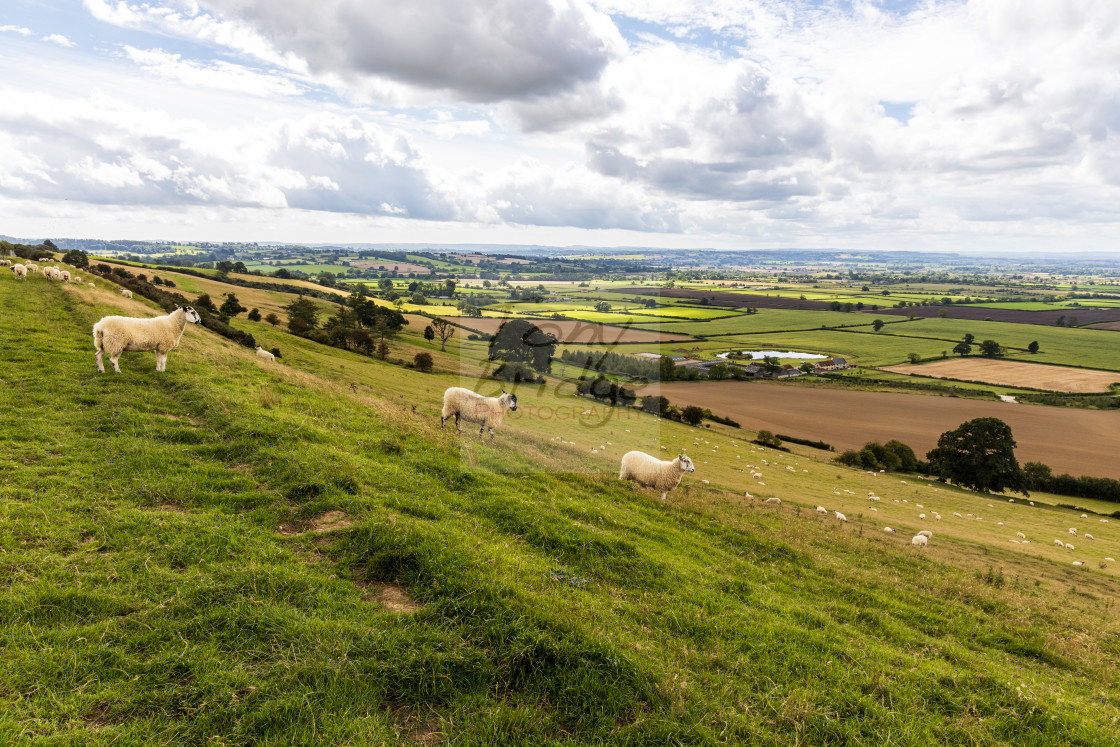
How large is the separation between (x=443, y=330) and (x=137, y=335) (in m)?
61.7

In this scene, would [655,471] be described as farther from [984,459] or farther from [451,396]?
[984,459]

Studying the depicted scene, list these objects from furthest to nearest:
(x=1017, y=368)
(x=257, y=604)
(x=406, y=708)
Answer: (x=1017, y=368) < (x=257, y=604) < (x=406, y=708)

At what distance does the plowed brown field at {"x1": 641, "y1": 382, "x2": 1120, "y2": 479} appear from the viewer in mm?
53562

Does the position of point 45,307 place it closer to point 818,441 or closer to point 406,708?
point 406,708

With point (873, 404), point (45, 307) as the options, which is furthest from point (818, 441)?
point (45, 307)

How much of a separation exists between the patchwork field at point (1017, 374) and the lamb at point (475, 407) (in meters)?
104

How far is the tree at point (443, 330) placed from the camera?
7681cm

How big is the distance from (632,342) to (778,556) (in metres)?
90.7

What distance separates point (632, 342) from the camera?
332 ft

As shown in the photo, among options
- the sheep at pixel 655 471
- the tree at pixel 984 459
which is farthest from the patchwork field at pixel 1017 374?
the sheep at pixel 655 471

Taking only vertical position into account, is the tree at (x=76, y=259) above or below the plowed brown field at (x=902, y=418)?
above

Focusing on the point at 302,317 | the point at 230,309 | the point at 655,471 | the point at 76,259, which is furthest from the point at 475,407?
the point at 76,259

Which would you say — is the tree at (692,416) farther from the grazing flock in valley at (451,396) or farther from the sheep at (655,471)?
the sheep at (655,471)

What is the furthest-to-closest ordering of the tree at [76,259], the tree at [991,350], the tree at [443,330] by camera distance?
the tree at [991,350] < the tree at [443,330] < the tree at [76,259]
